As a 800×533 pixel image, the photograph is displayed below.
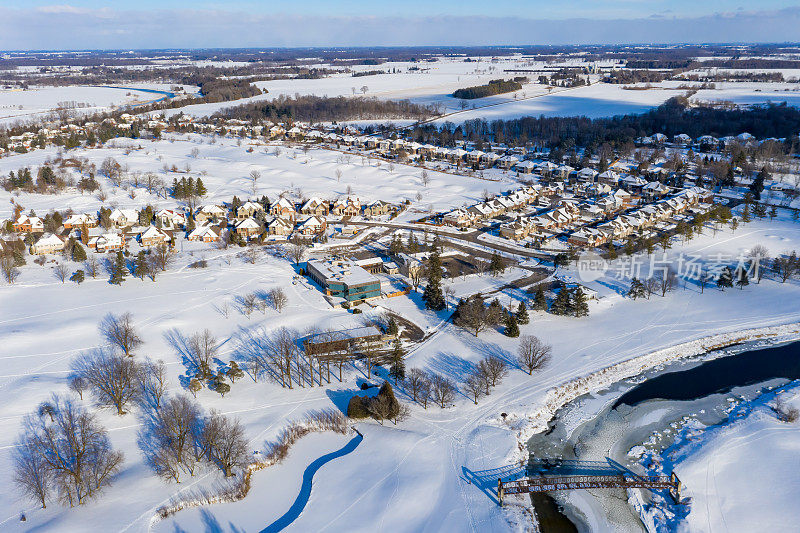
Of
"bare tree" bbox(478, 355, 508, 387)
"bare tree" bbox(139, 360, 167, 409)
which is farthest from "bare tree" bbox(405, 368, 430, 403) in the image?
"bare tree" bbox(139, 360, 167, 409)

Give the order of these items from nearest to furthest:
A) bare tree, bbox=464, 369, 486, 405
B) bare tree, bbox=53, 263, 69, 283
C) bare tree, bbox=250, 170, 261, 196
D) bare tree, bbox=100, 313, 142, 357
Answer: bare tree, bbox=464, 369, 486, 405
bare tree, bbox=100, 313, 142, 357
bare tree, bbox=53, 263, 69, 283
bare tree, bbox=250, 170, 261, 196

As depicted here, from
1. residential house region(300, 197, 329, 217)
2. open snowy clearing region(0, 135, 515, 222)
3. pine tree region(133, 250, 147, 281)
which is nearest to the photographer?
pine tree region(133, 250, 147, 281)

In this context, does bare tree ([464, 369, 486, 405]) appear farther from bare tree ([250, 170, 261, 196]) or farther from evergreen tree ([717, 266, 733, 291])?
bare tree ([250, 170, 261, 196])

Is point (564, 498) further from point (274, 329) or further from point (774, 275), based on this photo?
point (774, 275)

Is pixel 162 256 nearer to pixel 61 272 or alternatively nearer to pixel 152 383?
pixel 61 272

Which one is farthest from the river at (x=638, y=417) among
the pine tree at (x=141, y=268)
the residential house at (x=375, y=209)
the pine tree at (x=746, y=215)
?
the residential house at (x=375, y=209)

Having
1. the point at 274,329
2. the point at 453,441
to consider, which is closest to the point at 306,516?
the point at 453,441
